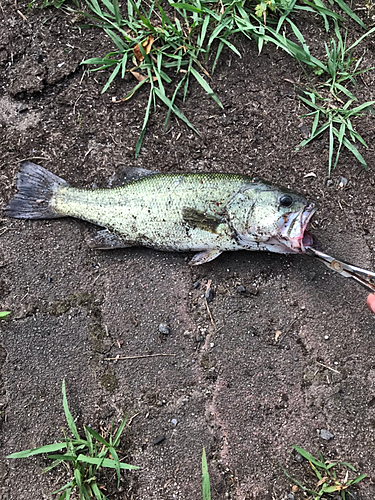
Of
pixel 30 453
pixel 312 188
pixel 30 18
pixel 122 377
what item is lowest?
pixel 30 453

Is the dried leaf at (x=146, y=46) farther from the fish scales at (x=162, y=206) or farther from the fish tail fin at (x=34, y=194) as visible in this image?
the fish tail fin at (x=34, y=194)

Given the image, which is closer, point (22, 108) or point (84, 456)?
point (84, 456)

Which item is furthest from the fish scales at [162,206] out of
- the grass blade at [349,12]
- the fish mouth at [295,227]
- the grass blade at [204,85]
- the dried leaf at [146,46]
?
the grass blade at [349,12]

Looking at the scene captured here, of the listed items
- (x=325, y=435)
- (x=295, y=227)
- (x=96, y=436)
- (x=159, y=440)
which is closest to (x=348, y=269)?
(x=295, y=227)

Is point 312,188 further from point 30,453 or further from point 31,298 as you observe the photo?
point 30,453

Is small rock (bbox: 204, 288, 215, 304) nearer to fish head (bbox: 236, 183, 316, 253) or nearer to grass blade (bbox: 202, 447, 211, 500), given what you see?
fish head (bbox: 236, 183, 316, 253)

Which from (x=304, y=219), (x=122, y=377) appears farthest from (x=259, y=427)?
(x=304, y=219)

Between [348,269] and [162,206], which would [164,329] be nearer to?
[162,206]
